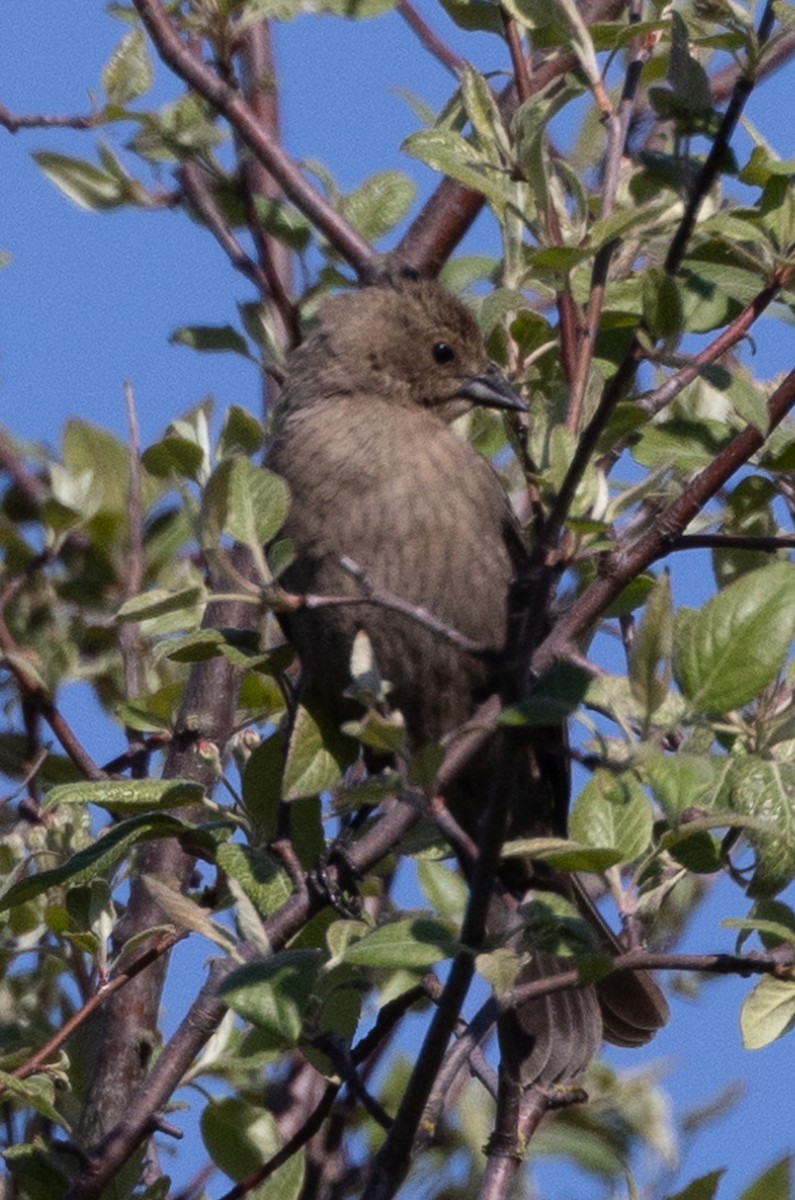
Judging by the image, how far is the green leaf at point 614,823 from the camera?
2395 millimetres

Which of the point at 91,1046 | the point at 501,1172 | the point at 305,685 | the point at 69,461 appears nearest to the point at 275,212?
the point at 69,461

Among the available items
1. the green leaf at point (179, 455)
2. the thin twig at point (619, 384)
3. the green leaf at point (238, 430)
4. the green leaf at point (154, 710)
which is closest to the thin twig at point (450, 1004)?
the thin twig at point (619, 384)

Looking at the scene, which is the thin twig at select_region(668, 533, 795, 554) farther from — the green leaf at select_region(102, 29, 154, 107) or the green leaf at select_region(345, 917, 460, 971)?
the green leaf at select_region(102, 29, 154, 107)

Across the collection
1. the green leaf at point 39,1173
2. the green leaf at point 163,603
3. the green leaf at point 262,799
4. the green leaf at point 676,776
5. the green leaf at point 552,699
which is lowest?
the green leaf at point 39,1173

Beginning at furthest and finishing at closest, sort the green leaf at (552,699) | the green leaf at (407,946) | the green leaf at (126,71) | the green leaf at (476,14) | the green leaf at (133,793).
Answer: the green leaf at (126,71) < the green leaf at (476,14) < the green leaf at (133,793) < the green leaf at (407,946) < the green leaf at (552,699)

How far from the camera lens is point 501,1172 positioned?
2.61m

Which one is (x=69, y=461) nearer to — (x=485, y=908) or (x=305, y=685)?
(x=305, y=685)

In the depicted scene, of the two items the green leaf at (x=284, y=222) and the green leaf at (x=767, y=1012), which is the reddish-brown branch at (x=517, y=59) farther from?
the green leaf at (x=767, y=1012)

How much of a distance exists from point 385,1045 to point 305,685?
759 mm

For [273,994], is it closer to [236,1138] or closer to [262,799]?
[262,799]

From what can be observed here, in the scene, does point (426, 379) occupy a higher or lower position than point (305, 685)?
higher

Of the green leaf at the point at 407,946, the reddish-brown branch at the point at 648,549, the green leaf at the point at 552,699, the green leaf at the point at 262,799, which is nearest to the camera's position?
the green leaf at the point at 552,699

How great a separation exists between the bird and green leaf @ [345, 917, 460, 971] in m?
0.97

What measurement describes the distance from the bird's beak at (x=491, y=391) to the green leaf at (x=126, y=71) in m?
0.86
